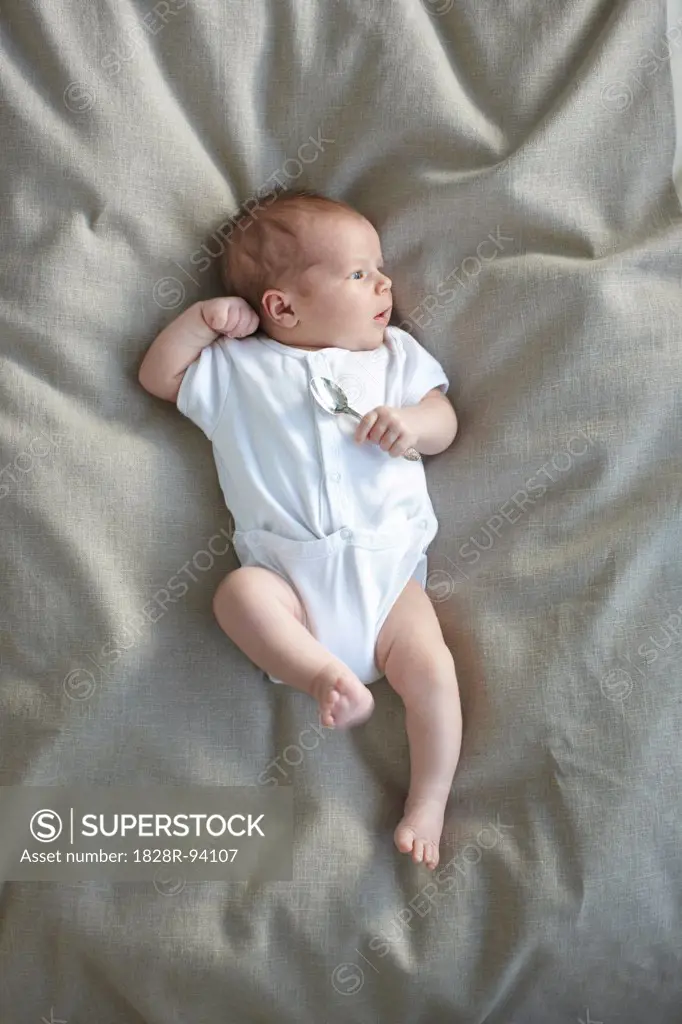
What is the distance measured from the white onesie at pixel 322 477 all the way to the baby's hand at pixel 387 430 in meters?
0.03

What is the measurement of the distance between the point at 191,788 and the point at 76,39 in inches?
44.8

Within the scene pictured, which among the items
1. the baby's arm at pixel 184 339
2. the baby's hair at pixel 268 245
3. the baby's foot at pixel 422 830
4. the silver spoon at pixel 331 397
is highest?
the baby's hair at pixel 268 245

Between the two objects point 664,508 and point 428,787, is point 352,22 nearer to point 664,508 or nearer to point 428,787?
point 664,508

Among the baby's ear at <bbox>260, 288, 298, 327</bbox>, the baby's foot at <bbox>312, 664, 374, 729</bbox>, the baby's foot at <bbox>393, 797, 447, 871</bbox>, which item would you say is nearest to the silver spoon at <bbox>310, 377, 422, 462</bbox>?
the baby's ear at <bbox>260, 288, 298, 327</bbox>

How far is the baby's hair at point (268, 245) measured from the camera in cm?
157

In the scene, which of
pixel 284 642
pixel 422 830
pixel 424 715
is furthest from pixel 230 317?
pixel 422 830

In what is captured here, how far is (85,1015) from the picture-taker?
1.34 m

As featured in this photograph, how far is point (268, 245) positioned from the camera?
5.20 feet

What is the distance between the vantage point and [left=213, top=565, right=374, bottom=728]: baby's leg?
4.37 ft

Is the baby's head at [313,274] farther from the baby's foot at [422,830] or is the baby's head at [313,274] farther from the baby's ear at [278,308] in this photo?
the baby's foot at [422,830]

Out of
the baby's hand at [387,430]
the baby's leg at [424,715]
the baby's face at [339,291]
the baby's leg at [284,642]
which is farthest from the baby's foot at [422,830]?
the baby's face at [339,291]

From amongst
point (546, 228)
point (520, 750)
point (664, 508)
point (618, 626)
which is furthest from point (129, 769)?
→ point (546, 228)

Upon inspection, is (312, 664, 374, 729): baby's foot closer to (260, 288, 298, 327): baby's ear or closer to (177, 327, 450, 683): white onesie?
(177, 327, 450, 683): white onesie

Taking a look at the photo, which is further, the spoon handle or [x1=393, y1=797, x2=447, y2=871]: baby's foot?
the spoon handle
